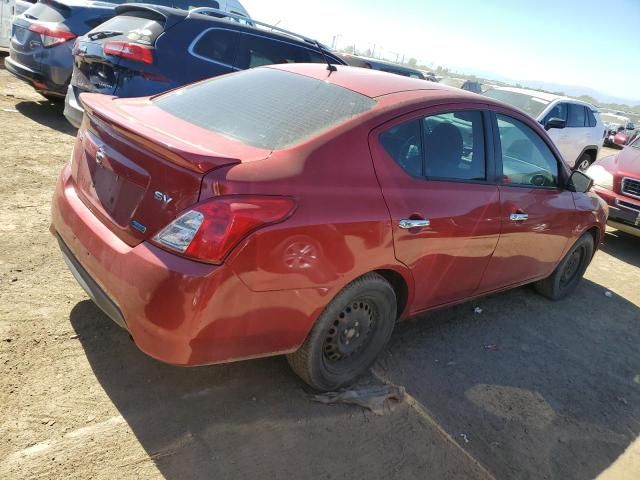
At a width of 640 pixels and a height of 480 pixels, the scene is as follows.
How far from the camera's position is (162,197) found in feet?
7.47

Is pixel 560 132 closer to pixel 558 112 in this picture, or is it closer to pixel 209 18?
pixel 558 112

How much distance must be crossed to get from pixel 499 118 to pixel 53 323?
3.16 meters

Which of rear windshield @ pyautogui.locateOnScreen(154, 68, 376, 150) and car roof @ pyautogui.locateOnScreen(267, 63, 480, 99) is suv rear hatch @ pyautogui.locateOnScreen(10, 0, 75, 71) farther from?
car roof @ pyautogui.locateOnScreen(267, 63, 480, 99)

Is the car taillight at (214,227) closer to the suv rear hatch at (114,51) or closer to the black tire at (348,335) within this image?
the black tire at (348,335)

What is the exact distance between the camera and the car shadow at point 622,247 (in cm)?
677

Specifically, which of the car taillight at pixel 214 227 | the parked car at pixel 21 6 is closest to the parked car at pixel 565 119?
the car taillight at pixel 214 227

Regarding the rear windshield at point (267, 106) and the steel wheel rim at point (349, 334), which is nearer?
the rear windshield at point (267, 106)

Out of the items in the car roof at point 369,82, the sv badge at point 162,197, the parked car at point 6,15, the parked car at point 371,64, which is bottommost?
the parked car at point 6,15

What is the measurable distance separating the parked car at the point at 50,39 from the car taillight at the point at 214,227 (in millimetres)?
6181

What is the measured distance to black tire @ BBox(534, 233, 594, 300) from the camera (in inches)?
187

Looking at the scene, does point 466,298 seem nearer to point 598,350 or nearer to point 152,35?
Result: point 598,350

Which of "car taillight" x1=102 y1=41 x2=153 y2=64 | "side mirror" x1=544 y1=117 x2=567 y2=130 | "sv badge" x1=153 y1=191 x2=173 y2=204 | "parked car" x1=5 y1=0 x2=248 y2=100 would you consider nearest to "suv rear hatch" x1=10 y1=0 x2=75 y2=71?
"parked car" x1=5 y1=0 x2=248 y2=100

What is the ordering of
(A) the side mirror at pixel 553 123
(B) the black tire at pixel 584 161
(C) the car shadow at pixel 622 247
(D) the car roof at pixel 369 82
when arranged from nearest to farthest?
(D) the car roof at pixel 369 82 < (C) the car shadow at pixel 622 247 < (A) the side mirror at pixel 553 123 < (B) the black tire at pixel 584 161

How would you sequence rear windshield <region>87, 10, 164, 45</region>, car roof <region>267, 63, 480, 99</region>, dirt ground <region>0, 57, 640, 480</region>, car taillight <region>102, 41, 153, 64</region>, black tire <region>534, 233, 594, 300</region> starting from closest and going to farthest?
dirt ground <region>0, 57, 640, 480</region> → car roof <region>267, 63, 480, 99</region> → black tire <region>534, 233, 594, 300</region> → car taillight <region>102, 41, 153, 64</region> → rear windshield <region>87, 10, 164, 45</region>
